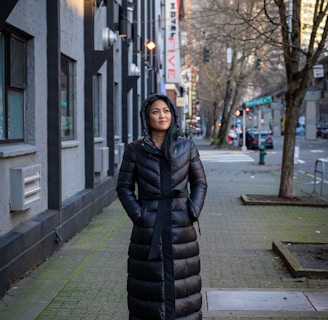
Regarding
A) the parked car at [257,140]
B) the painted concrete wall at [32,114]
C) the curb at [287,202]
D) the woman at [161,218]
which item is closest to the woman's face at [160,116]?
the woman at [161,218]

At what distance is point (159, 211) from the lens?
4.36 metres

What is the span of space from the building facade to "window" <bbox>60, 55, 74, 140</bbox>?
0.02 meters

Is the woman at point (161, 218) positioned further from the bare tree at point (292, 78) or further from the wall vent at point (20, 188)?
the bare tree at point (292, 78)

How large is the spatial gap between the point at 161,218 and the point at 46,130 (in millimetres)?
5036

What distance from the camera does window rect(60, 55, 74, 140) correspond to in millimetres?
10828

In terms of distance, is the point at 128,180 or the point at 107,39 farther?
the point at 107,39

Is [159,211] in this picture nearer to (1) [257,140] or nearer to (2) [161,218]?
(2) [161,218]

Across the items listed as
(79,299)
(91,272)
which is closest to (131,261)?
(79,299)

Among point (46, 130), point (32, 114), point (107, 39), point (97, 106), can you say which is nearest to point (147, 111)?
point (32, 114)

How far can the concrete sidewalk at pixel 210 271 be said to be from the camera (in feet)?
19.9

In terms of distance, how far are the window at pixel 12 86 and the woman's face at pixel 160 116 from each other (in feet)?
11.3

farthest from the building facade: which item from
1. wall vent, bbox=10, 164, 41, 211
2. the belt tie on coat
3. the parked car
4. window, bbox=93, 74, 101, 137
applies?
the parked car

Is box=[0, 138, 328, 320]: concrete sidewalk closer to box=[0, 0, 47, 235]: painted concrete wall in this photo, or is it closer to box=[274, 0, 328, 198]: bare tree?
box=[0, 0, 47, 235]: painted concrete wall

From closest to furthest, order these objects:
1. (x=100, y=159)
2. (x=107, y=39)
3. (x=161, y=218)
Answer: (x=161, y=218)
(x=100, y=159)
(x=107, y=39)
